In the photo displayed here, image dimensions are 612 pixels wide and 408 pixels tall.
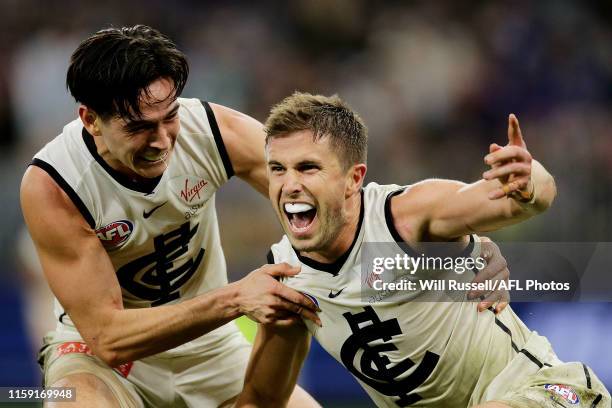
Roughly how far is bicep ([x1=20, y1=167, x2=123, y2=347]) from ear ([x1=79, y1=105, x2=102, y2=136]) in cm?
29

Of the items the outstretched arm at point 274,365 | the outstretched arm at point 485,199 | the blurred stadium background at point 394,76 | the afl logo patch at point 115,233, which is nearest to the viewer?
the outstretched arm at point 485,199

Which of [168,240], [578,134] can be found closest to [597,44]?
[578,134]

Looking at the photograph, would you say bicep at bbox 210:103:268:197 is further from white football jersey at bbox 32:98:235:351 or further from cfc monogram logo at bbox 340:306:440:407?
cfc monogram logo at bbox 340:306:440:407

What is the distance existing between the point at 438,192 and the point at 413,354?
76 centimetres

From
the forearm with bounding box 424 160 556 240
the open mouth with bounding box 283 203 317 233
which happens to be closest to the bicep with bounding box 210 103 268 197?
the open mouth with bounding box 283 203 317 233

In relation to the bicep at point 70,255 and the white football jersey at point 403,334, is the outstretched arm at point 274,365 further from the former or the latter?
the bicep at point 70,255

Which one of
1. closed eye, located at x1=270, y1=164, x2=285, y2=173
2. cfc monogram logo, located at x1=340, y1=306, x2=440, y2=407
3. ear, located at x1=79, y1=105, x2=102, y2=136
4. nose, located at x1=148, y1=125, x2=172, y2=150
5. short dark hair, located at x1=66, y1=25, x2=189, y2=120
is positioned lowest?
cfc monogram logo, located at x1=340, y1=306, x2=440, y2=407

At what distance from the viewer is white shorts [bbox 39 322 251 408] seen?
15.1 ft

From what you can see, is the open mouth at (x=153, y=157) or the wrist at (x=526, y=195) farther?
the open mouth at (x=153, y=157)

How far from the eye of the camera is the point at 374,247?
3994 mm

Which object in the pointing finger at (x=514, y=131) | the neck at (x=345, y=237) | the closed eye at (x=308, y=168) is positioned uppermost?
the closed eye at (x=308, y=168)

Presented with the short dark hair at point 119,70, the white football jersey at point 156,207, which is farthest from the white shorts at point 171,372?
the short dark hair at point 119,70

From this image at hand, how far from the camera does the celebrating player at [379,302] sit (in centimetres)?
386

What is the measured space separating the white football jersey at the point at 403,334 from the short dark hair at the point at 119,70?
106 cm
